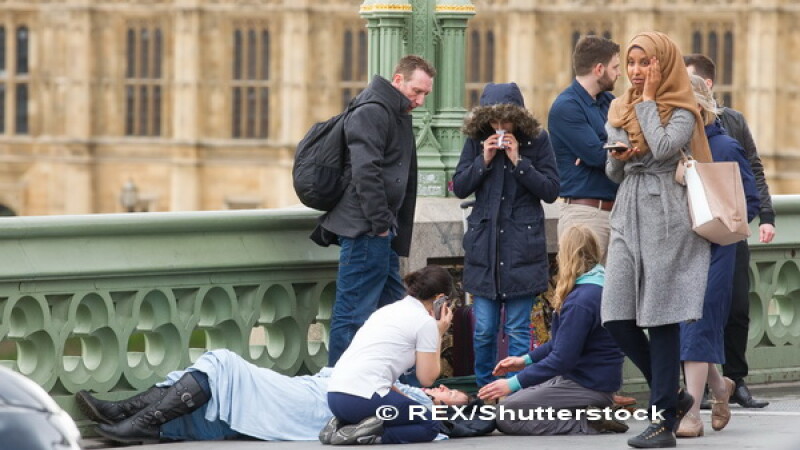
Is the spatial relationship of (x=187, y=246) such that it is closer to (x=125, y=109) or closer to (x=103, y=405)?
(x=103, y=405)

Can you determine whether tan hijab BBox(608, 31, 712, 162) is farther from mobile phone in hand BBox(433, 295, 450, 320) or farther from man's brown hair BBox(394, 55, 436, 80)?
man's brown hair BBox(394, 55, 436, 80)

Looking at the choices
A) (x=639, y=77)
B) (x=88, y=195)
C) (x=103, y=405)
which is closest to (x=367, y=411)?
(x=103, y=405)

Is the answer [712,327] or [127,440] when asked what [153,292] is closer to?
[127,440]

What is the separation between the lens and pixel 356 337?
384 inches

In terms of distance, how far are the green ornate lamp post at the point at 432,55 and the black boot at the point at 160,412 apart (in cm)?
239

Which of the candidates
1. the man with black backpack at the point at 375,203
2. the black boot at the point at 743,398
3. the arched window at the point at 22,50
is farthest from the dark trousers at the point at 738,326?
the arched window at the point at 22,50

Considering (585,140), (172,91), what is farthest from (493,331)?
(172,91)

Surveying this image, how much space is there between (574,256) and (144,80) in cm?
4510

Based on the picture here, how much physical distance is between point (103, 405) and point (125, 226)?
788 millimetres

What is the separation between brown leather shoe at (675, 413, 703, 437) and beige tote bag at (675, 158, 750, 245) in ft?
2.67

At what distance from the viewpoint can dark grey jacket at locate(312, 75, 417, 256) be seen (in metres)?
10.2

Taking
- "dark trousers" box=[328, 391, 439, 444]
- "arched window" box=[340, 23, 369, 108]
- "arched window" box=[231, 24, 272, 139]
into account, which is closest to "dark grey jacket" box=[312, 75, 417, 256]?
"dark trousers" box=[328, 391, 439, 444]

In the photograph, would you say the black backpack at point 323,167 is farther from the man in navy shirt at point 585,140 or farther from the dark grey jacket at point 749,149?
the dark grey jacket at point 749,149

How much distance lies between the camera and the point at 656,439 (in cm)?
921
